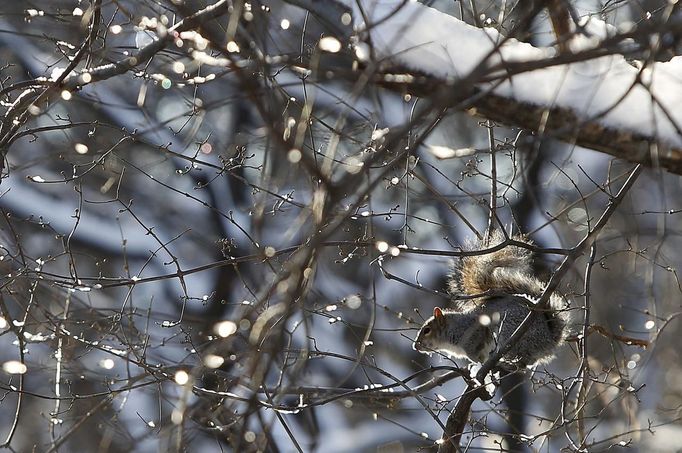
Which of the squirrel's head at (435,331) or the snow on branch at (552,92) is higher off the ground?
the squirrel's head at (435,331)

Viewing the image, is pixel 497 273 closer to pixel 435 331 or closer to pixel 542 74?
pixel 435 331

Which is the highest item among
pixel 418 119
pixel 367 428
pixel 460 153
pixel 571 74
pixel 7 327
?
pixel 367 428

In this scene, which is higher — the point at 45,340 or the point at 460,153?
the point at 460,153

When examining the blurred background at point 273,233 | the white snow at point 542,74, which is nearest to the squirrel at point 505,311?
the blurred background at point 273,233

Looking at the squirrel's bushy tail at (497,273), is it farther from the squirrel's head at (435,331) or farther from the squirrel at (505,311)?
the squirrel's head at (435,331)

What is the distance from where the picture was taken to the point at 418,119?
1.37m

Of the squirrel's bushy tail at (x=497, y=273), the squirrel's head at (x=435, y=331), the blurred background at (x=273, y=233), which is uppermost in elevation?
the squirrel's bushy tail at (x=497, y=273)

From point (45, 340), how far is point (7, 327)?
37cm

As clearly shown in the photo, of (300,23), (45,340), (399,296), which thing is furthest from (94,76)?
(399,296)

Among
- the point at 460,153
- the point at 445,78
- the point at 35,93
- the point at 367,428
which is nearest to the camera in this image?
the point at 460,153

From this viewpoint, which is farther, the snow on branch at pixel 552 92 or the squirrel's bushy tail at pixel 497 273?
the squirrel's bushy tail at pixel 497 273

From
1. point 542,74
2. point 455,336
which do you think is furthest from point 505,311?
point 542,74

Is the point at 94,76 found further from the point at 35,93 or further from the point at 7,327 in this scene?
the point at 7,327

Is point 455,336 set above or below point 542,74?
above
